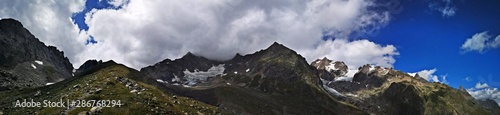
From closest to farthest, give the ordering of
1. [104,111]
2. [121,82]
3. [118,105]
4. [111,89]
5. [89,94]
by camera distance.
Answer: [104,111] < [118,105] < [89,94] < [111,89] < [121,82]

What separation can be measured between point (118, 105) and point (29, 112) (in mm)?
23624

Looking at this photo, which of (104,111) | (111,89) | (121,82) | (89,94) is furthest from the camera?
(121,82)

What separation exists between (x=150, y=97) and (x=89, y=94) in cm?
1720

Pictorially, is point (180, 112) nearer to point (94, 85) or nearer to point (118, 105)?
point (118, 105)

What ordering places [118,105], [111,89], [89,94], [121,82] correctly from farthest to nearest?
[121,82] → [111,89] → [89,94] → [118,105]

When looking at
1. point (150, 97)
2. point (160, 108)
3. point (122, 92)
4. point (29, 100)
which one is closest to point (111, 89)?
point (122, 92)

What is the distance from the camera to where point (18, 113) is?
105 metres

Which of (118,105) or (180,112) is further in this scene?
(180,112)

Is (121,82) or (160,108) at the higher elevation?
(121,82)

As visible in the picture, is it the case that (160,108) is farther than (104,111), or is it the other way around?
(160,108)

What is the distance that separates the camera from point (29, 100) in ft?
421

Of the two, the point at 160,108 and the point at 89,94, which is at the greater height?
the point at 89,94

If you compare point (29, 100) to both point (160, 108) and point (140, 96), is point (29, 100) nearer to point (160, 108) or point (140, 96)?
point (140, 96)

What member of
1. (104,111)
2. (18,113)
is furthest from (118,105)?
(18,113)
